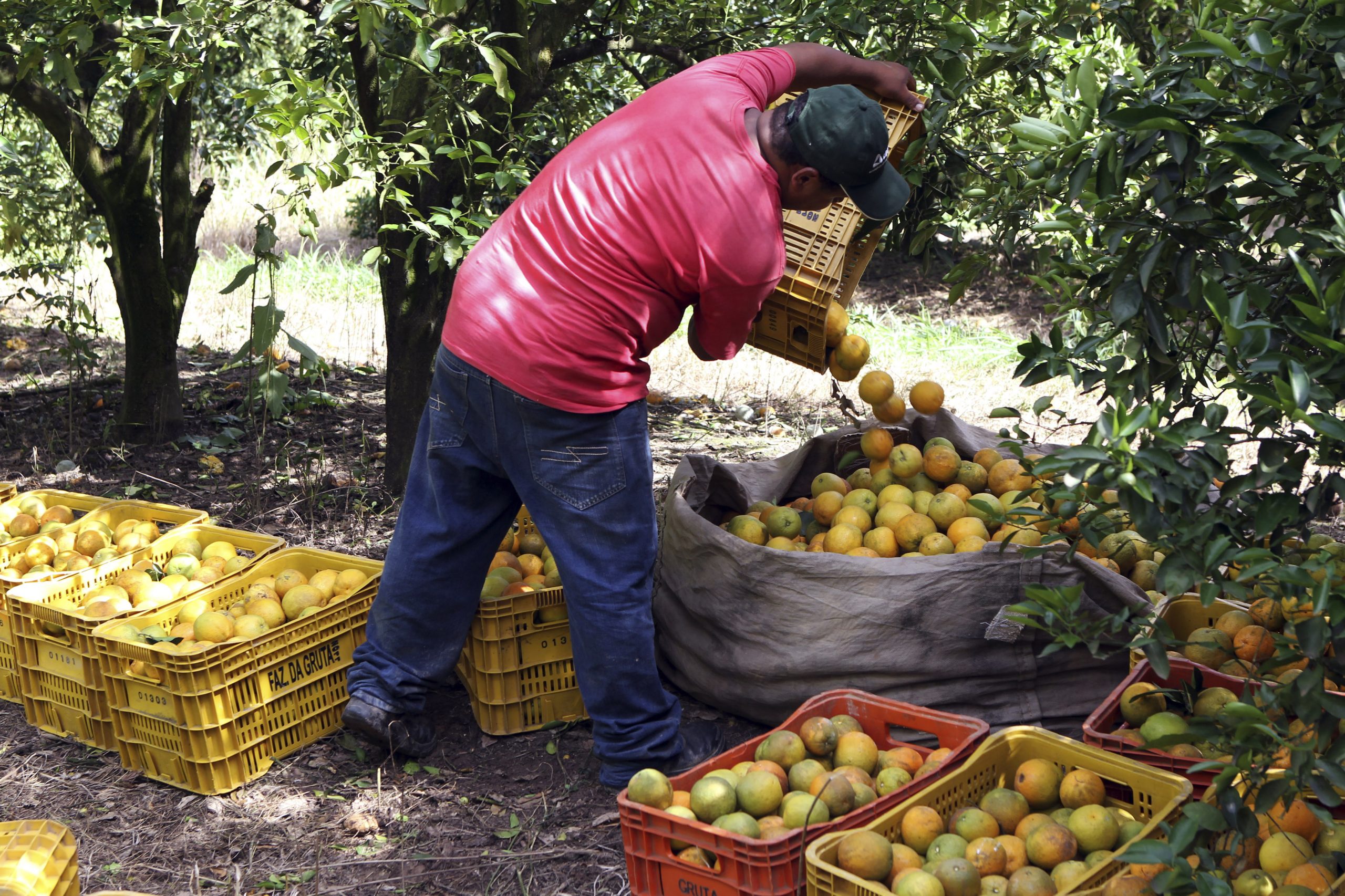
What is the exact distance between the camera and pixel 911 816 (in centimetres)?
223

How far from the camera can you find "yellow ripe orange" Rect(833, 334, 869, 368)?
3.18 meters

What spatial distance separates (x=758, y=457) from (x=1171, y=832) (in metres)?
3.94

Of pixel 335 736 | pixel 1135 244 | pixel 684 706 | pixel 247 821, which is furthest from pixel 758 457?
pixel 1135 244

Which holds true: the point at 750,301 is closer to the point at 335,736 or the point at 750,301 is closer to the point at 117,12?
the point at 335,736

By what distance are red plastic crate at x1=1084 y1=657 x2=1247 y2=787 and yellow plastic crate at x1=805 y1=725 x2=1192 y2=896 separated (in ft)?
0.14

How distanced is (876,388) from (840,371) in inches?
16.6

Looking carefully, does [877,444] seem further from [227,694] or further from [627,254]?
[227,694]

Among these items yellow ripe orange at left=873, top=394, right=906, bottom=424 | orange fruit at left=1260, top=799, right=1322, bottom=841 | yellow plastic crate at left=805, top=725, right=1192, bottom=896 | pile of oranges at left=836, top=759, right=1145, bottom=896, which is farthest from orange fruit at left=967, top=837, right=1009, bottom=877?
yellow ripe orange at left=873, top=394, right=906, bottom=424

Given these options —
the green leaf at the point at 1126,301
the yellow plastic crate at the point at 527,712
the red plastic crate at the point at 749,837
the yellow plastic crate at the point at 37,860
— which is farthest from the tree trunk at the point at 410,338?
the green leaf at the point at 1126,301

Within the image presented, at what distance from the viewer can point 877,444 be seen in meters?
3.75

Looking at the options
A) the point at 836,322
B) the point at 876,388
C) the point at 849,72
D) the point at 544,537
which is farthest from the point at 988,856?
the point at 849,72

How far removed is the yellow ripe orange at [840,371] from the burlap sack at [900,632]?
1.72 feet

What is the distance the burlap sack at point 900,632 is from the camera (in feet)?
9.70

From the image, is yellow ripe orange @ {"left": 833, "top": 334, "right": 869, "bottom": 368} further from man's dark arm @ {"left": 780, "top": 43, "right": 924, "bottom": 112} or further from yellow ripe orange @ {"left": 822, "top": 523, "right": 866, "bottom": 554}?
man's dark arm @ {"left": 780, "top": 43, "right": 924, "bottom": 112}
